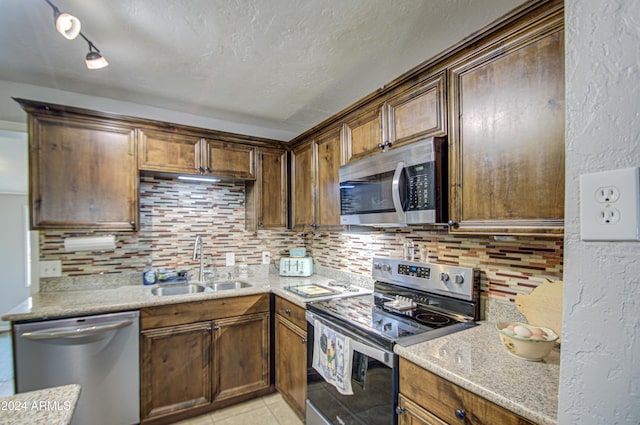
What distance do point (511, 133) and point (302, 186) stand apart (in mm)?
1872

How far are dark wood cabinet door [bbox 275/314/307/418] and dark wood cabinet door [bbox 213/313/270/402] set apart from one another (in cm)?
12

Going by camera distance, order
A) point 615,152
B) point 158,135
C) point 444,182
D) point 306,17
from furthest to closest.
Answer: point 158,135
point 306,17
point 444,182
point 615,152

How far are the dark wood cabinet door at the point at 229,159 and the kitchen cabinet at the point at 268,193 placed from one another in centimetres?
9

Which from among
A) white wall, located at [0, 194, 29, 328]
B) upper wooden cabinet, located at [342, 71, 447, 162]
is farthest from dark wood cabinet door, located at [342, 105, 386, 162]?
white wall, located at [0, 194, 29, 328]

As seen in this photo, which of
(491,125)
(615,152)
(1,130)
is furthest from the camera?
(1,130)

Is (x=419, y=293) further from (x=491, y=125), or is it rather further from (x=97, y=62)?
(x=97, y=62)

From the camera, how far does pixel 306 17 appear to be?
64.4 inches

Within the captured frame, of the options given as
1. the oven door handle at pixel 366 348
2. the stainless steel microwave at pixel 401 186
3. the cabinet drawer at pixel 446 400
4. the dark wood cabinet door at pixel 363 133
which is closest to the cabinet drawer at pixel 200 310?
the oven door handle at pixel 366 348

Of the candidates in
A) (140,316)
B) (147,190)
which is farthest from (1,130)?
(140,316)

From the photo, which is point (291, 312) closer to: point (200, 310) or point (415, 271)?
point (200, 310)

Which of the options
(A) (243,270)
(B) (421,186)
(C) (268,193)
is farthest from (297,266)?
(B) (421,186)

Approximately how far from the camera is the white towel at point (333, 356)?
1.65 meters

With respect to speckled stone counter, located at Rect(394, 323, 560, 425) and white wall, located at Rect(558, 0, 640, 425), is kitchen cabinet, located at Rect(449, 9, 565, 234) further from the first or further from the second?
white wall, located at Rect(558, 0, 640, 425)

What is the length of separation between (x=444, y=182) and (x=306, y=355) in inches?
55.8
